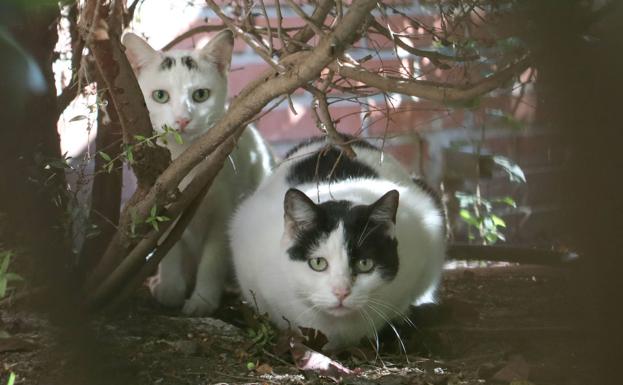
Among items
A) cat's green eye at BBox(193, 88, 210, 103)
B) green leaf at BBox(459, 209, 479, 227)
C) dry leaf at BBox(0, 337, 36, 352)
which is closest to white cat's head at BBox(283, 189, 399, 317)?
cat's green eye at BBox(193, 88, 210, 103)

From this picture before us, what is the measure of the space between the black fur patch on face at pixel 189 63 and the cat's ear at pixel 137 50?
0.09m

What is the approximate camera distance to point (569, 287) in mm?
687

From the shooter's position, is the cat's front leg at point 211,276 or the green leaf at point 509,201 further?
the green leaf at point 509,201

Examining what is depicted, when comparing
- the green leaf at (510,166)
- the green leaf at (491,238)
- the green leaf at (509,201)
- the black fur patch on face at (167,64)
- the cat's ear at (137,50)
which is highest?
the cat's ear at (137,50)

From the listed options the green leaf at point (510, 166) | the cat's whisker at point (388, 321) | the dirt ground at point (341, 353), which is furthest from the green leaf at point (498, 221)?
the cat's whisker at point (388, 321)

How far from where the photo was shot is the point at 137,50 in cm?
237

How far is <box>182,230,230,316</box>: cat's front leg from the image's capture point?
7.94ft

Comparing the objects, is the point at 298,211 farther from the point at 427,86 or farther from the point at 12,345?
the point at 12,345

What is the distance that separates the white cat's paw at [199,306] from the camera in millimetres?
2393

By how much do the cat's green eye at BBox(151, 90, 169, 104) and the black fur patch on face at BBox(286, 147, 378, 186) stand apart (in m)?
0.46

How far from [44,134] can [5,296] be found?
1.70ft

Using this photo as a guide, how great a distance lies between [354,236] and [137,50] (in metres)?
0.97

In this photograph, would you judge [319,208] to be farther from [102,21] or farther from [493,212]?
[493,212]

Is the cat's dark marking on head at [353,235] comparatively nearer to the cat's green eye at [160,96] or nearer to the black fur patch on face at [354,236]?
the black fur patch on face at [354,236]
